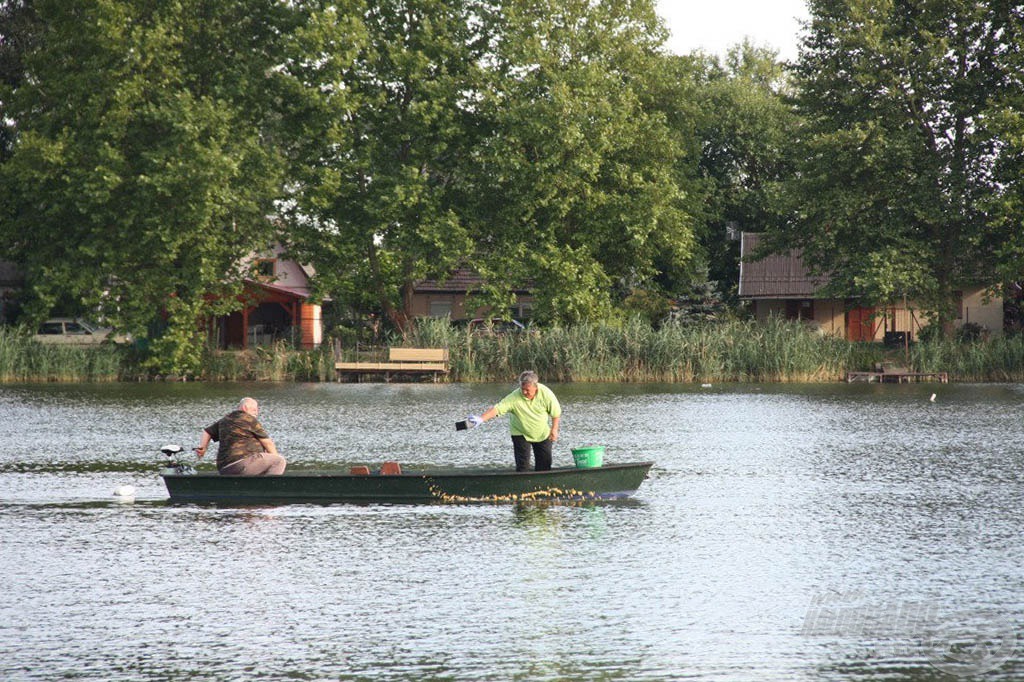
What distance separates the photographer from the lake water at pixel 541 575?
922cm

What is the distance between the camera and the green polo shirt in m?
17.1

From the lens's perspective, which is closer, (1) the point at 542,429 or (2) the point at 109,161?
(1) the point at 542,429

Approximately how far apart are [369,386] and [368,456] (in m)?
23.5

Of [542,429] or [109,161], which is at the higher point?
[109,161]

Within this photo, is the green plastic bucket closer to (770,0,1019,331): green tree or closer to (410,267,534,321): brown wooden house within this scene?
(770,0,1019,331): green tree

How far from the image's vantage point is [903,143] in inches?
1962

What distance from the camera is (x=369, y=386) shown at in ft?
151

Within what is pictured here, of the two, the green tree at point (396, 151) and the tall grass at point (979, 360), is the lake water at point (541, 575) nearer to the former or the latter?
the tall grass at point (979, 360)

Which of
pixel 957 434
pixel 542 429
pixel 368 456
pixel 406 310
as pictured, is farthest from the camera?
pixel 406 310

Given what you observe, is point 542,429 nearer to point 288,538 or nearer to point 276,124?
point 288,538

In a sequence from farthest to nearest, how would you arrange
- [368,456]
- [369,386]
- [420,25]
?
[420,25] → [369,386] → [368,456]

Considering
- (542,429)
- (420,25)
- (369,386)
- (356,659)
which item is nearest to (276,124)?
(420,25)

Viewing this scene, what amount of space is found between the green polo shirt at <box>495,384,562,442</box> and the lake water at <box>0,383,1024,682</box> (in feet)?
3.56

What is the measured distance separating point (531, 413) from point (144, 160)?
37.1m
